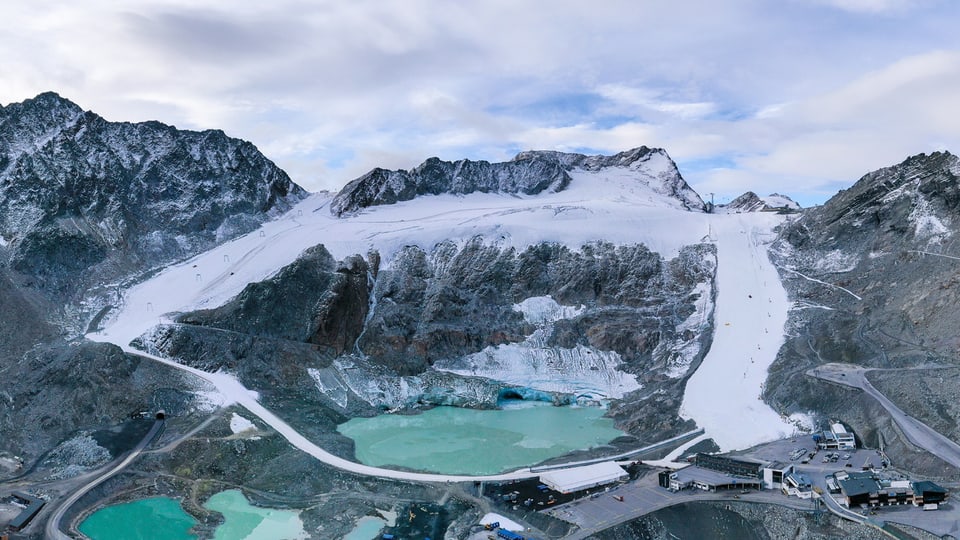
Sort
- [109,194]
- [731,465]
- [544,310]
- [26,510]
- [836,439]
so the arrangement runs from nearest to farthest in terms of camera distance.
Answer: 1. [26,510]
2. [731,465]
3. [836,439]
4. [544,310]
5. [109,194]

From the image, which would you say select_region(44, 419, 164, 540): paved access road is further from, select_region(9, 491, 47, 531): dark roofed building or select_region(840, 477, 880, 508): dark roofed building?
select_region(840, 477, 880, 508): dark roofed building

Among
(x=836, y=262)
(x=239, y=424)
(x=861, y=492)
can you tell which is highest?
(x=836, y=262)

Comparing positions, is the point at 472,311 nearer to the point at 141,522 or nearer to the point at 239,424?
the point at 239,424

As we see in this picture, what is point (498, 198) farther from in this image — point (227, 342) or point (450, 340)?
point (227, 342)

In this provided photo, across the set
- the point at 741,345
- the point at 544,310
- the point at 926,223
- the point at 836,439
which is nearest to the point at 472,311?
the point at 544,310

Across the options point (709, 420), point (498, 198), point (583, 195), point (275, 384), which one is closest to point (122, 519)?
point (275, 384)

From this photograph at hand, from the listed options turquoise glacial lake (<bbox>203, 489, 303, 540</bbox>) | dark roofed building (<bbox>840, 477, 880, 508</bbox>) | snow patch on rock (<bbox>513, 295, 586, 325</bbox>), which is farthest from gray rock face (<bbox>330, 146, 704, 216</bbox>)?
dark roofed building (<bbox>840, 477, 880, 508</bbox>)
